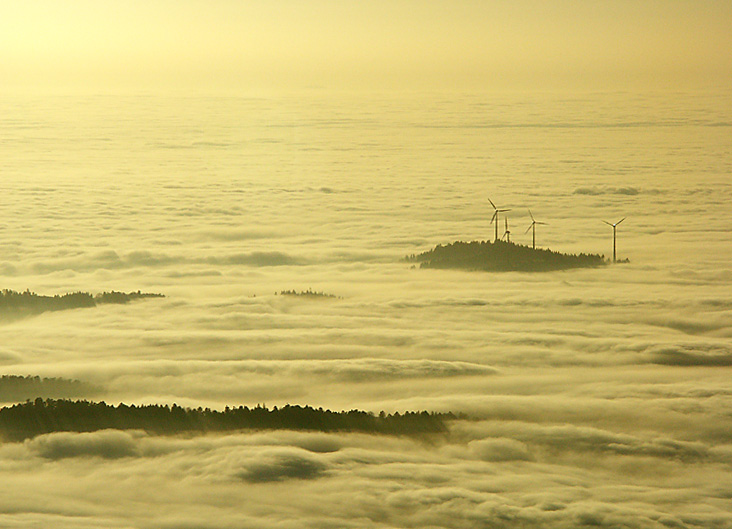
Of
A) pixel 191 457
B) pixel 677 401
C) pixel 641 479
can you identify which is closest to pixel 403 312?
pixel 677 401

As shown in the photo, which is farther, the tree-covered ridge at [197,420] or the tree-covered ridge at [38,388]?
the tree-covered ridge at [38,388]

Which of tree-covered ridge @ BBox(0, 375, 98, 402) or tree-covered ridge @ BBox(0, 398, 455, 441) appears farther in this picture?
tree-covered ridge @ BBox(0, 375, 98, 402)

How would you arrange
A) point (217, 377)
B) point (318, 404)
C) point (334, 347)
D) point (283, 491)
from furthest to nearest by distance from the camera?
point (334, 347) < point (217, 377) < point (318, 404) < point (283, 491)

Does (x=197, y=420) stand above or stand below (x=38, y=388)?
below

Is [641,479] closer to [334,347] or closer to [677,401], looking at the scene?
[677,401]

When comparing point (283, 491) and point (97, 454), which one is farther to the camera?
point (97, 454)
